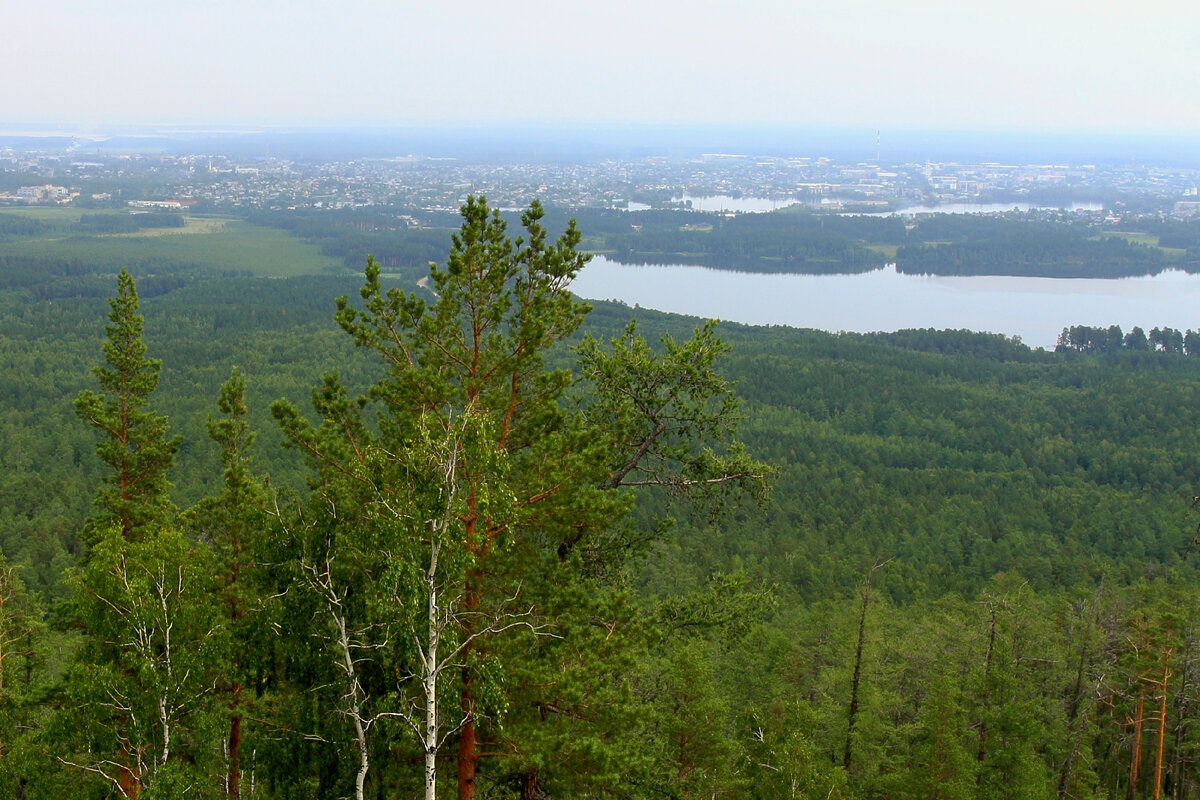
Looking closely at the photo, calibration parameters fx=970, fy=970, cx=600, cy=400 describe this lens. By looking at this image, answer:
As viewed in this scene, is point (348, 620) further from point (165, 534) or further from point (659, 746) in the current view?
point (659, 746)

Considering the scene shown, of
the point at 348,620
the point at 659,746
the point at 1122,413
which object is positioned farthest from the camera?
the point at 1122,413

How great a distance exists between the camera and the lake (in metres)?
83.1

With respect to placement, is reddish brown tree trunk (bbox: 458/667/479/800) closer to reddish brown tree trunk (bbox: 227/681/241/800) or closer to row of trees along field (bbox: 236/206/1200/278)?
reddish brown tree trunk (bbox: 227/681/241/800)

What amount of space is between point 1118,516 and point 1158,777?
25.5 m

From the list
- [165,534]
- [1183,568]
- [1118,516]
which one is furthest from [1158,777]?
[1118,516]

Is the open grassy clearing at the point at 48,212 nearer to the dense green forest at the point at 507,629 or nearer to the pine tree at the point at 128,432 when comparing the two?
the dense green forest at the point at 507,629

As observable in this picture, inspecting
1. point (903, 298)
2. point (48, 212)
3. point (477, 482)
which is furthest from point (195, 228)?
point (477, 482)

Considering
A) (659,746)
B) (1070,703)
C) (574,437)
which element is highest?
(574,437)

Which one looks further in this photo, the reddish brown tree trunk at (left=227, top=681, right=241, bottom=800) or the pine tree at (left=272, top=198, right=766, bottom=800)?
the reddish brown tree trunk at (left=227, top=681, right=241, bottom=800)

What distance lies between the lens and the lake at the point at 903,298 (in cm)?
8312

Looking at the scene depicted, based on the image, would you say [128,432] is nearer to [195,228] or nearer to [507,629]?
[507,629]

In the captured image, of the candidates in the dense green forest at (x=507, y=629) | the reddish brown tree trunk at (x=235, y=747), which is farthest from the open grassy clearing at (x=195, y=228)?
the reddish brown tree trunk at (x=235, y=747)

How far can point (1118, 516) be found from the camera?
37.5 m

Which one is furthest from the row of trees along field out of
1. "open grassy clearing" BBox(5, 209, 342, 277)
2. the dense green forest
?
the dense green forest
